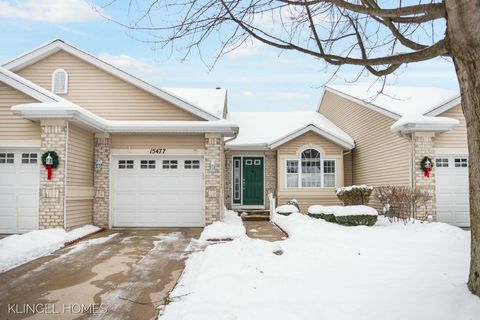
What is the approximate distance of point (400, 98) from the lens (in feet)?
53.2

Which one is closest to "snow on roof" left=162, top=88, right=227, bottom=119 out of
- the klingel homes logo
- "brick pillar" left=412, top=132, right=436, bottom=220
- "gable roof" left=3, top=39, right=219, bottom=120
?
"gable roof" left=3, top=39, right=219, bottom=120

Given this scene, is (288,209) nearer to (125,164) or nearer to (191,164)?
(191,164)

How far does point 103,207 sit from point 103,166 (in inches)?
51.0

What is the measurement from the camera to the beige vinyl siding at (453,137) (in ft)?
43.0

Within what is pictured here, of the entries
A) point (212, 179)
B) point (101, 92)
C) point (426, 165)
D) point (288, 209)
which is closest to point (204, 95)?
point (101, 92)

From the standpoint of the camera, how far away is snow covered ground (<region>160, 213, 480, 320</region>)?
167 inches

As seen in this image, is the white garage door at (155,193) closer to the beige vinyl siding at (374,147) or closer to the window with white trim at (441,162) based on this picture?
the beige vinyl siding at (374,147)

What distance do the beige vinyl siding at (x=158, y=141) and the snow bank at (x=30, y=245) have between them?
10.7ft

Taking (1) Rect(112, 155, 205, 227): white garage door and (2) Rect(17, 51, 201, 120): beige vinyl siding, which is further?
(2) Rect(17, 51, 201, 120): beige vinyl siding

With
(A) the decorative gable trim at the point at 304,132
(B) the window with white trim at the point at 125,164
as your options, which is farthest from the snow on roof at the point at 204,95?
Answer: (B) the window with white trim at the point at 125,164

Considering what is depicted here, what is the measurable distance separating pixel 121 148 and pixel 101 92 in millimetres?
2003

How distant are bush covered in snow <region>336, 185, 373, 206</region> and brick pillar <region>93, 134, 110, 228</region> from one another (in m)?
8.10

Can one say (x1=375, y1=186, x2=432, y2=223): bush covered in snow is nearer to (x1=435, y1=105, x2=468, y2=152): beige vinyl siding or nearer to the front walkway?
(x1=435, y1=105, x2=468, y2=152): beige vinyl siding

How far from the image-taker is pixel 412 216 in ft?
41.8
